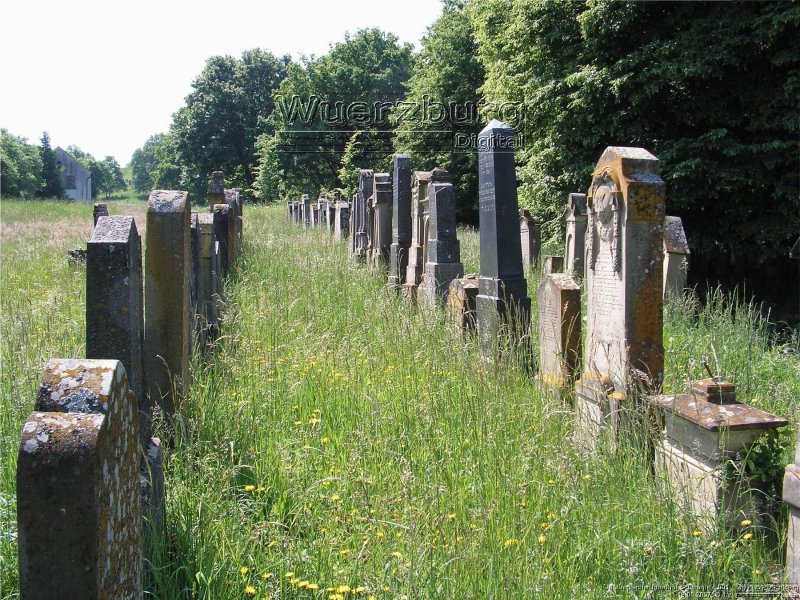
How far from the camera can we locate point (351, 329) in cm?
702

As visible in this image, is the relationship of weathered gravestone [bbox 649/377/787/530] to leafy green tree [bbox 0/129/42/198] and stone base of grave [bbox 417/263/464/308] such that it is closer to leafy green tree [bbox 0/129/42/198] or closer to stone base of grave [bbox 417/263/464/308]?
stone base of grave [bbox 417/263/464/308]

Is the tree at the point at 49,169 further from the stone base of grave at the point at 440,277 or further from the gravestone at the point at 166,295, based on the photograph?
the gravestone at the point at 166,295

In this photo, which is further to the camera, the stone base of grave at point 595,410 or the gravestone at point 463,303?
the gravestone at point 463,303

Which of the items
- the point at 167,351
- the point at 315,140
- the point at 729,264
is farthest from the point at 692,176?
the point at 315,140

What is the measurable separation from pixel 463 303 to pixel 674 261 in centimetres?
400

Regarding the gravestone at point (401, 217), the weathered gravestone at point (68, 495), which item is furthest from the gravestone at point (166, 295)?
the gravestone at point (401, 217)

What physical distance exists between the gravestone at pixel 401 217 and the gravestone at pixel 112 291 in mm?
8646

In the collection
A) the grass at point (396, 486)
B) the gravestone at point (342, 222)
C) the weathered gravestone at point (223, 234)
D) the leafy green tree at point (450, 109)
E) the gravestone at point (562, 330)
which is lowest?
the grass at point (396, 486)

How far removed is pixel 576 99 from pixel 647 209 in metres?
12.6

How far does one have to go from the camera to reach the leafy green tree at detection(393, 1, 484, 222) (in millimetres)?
33812

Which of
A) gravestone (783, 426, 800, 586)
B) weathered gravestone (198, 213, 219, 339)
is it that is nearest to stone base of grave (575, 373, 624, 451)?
gravestone (783, 426, 800, 586)

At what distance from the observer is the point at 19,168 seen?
2459 inches

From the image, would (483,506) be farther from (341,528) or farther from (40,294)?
(40,294)

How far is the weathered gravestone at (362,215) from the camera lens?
607 inches
